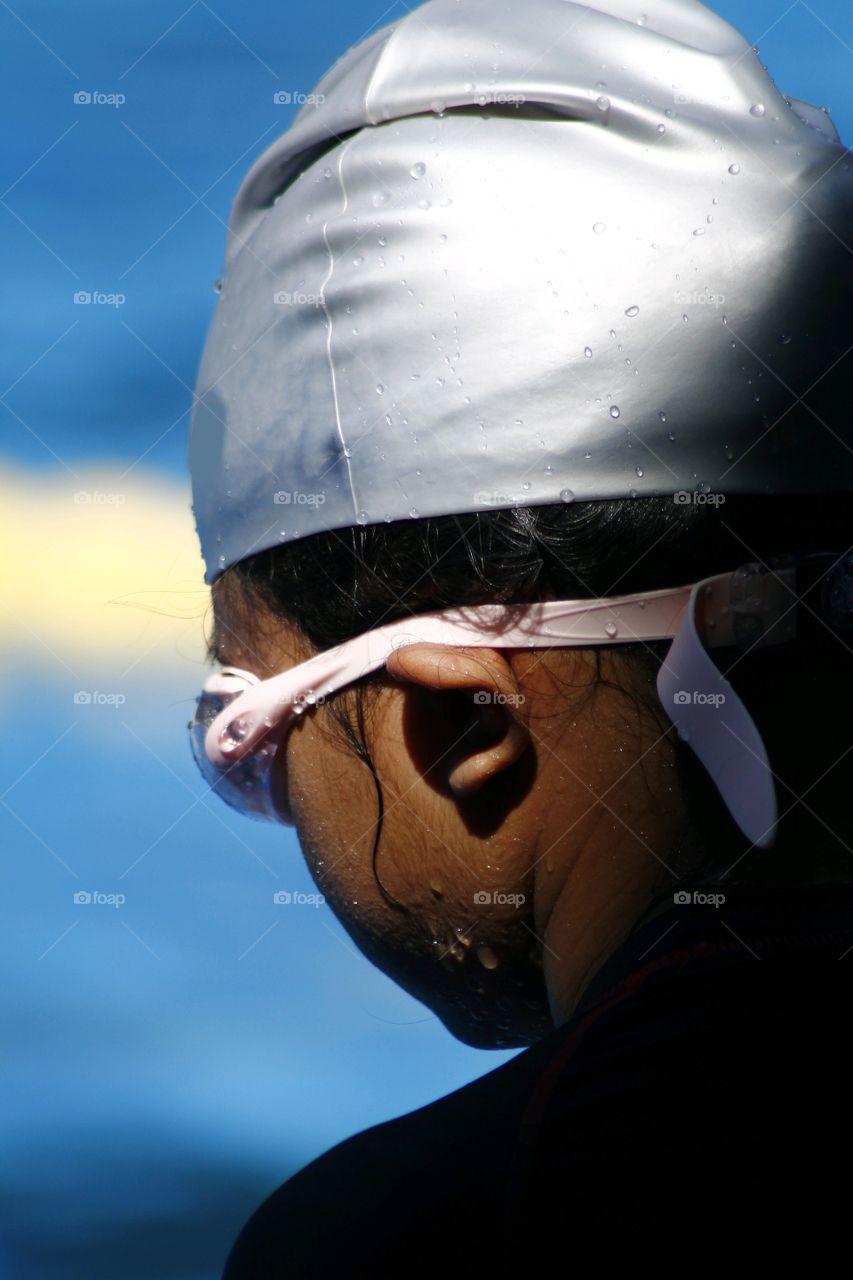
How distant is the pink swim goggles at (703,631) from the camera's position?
90 centimetres

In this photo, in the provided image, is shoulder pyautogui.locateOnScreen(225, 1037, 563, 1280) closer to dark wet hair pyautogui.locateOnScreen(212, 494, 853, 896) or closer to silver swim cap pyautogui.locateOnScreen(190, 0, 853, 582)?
dark wet hair pyautogui.locateOnScreen(212, 494, 853, 896)

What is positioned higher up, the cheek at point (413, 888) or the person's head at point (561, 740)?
the person's head at point (561, 740)

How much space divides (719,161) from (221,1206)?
1.75m

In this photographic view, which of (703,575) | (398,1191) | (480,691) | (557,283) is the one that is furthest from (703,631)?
(398,1191)

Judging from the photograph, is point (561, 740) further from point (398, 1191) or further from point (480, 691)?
point (398, 1191)

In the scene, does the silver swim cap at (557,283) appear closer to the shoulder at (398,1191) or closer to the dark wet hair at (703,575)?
the dark wet hair at (703,575)

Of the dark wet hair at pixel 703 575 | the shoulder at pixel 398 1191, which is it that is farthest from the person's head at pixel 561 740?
the shoulder at pixel 398 1191

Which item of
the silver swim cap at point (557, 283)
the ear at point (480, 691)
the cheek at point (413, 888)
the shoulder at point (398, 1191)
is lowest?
the cheek at point (413, 888)

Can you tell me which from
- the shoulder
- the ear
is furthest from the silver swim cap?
the shoulder

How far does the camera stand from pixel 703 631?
36.2 inches

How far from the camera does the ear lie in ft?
3.11

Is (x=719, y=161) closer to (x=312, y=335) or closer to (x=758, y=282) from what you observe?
(x=758, y=282)

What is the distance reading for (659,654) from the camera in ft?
3.15

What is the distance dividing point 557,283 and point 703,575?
0.24 meters
